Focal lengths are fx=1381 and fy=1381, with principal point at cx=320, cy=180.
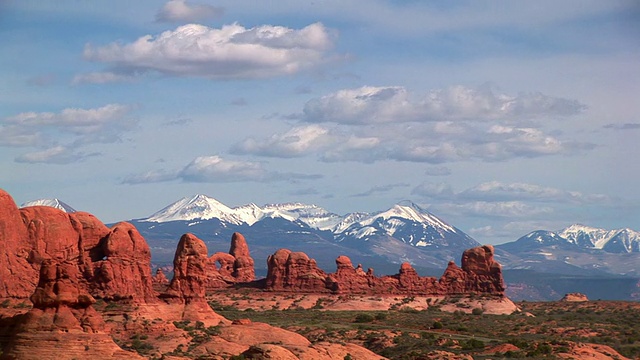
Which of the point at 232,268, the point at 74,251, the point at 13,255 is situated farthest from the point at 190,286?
the point at 232,268

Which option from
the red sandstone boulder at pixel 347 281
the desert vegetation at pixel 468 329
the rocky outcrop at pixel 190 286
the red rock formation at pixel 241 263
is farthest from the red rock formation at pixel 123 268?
the red rock formation at pixel 241 263

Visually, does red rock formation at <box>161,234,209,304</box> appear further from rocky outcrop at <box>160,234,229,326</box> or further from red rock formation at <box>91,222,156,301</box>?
red rock formation at <box>91,222,156,301</box>

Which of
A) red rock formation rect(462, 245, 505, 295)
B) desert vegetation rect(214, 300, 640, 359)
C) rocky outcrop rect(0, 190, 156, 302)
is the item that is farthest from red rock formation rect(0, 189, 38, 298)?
red rock formation rect(462, 245, 505, 295)

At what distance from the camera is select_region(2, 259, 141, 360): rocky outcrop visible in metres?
71.1

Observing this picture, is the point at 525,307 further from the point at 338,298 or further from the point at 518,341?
the point at 518,341

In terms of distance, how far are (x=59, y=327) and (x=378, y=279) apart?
280ft

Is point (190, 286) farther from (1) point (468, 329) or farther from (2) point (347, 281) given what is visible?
(2) point (347, 281)

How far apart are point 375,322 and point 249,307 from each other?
53.4 ft

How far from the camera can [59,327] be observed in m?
72.1

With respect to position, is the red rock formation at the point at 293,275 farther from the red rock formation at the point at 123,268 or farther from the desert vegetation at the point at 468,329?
the red rock formation at the point at 123,268

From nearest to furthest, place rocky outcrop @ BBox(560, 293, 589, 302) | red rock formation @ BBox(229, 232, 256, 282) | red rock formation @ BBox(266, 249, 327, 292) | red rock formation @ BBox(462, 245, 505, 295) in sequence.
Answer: red rock formation @ BBox(266, 249, 327, 292) < red rock formation @ BBox(462, 245, 505, 295) < red rock formation @ BBox(229, 232, 256, 282) < rocky outcrop @ BBox(560, 293, 589, 302)

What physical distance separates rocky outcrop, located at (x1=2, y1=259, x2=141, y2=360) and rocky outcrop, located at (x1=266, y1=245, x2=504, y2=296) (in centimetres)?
7708

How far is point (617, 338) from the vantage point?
12444cm

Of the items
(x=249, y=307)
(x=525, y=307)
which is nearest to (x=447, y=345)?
(x=249, y=307)
